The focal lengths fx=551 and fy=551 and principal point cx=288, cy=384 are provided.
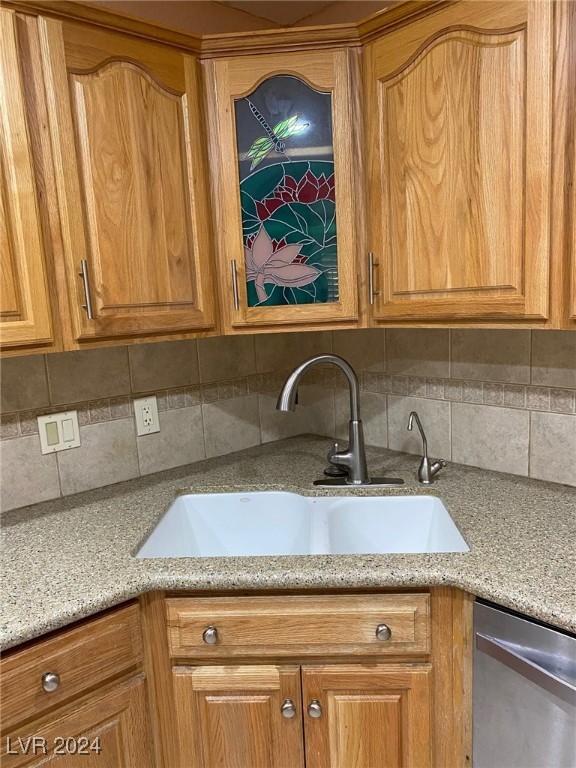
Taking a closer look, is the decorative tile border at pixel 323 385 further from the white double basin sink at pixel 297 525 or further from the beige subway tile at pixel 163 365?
the white double basin sink at pixel 297 525

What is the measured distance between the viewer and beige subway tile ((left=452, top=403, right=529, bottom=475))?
1509 mm

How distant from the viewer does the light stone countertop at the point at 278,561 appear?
38.9 inches

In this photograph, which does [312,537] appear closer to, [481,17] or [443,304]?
[443,304]

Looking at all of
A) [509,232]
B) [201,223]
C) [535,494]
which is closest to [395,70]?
[509,232]

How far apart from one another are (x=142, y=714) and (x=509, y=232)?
Answer: 4.16 ft

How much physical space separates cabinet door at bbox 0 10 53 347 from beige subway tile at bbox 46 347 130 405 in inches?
13.5

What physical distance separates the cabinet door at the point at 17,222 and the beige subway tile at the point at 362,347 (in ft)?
3.27

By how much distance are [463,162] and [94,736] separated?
1.41 meters

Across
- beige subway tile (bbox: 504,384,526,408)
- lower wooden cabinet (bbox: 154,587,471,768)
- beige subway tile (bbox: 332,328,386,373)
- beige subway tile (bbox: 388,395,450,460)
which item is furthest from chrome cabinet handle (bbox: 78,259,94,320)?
beige subway tile (bbox: 504,384,526,408)

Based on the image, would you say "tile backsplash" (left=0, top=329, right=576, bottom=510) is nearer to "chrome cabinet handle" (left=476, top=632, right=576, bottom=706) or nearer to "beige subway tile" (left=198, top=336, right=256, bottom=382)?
"beige subway tile" (left=198, top=336, right=256, bottom=382)

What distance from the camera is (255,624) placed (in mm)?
1120

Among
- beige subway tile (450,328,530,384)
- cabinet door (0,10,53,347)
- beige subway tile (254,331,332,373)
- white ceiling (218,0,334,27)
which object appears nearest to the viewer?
cabinet door (0,10,53,347)

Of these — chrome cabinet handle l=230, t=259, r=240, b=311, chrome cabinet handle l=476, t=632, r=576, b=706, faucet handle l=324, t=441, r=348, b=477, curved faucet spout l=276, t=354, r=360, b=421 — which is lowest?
chrome cabinet handle l=476, t=632, r=576, b=706

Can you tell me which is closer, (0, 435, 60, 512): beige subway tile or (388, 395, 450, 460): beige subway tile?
(0, 435, 60, 512): beige subway tile
